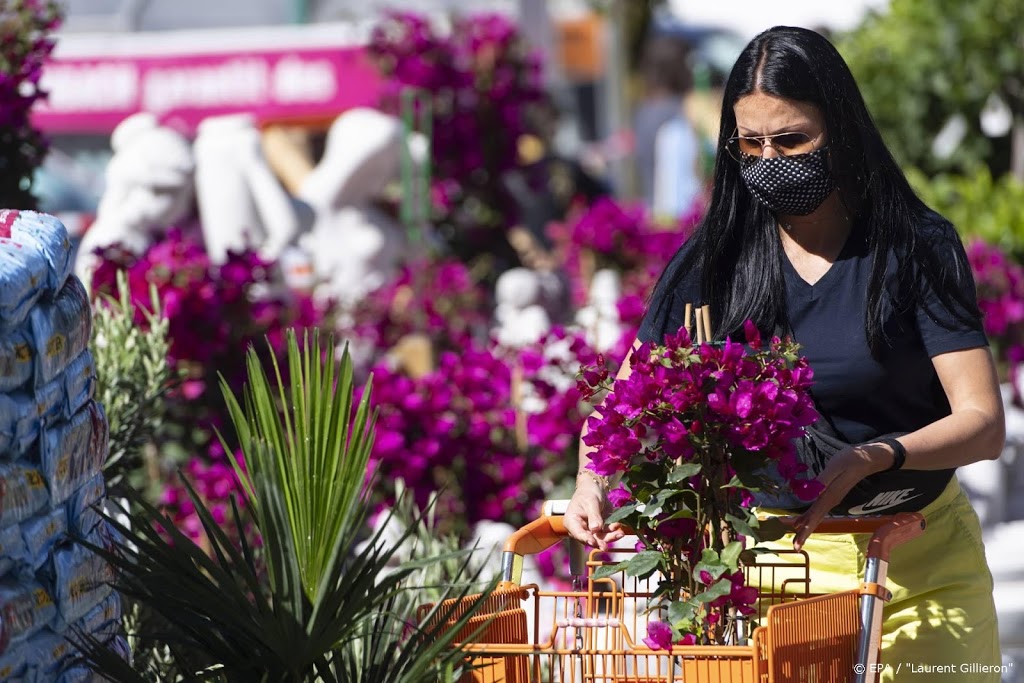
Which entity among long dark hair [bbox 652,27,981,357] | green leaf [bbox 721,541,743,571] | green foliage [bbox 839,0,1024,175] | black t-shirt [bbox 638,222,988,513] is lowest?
green leaf [bbox 721,541,743,571]

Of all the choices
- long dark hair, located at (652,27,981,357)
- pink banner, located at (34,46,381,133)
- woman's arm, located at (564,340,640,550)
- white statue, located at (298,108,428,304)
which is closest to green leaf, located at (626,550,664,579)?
woman's arm, located at (564,340,640,550)

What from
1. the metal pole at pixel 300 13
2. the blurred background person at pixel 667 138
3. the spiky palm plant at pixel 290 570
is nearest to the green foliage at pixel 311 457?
the spiky palm plant at pixel 290 570

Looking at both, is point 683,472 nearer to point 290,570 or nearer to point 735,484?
point 735,484

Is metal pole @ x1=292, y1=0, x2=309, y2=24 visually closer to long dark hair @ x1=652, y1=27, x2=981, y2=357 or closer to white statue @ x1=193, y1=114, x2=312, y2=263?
white statue @ x1=193, y1=114, x2=312, y2=263

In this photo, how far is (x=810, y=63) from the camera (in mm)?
2402

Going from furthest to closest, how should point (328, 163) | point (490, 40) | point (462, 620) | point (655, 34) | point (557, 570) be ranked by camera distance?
point (655, 34) → point (490, 40) → point (328, 163) → point (557, 570) → point (462, 620)

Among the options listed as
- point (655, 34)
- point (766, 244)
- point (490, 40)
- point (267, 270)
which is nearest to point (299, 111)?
point (490, 40)

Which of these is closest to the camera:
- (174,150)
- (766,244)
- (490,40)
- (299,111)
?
(766,244)

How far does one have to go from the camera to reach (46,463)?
2.24m

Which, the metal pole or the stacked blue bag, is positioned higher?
the metal pole

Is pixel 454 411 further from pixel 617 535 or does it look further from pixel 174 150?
pixel 617 535

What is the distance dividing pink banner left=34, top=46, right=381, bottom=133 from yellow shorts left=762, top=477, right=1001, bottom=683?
6.64m

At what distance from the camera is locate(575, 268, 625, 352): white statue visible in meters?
5.21

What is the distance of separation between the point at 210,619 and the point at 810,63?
126 centimetres
